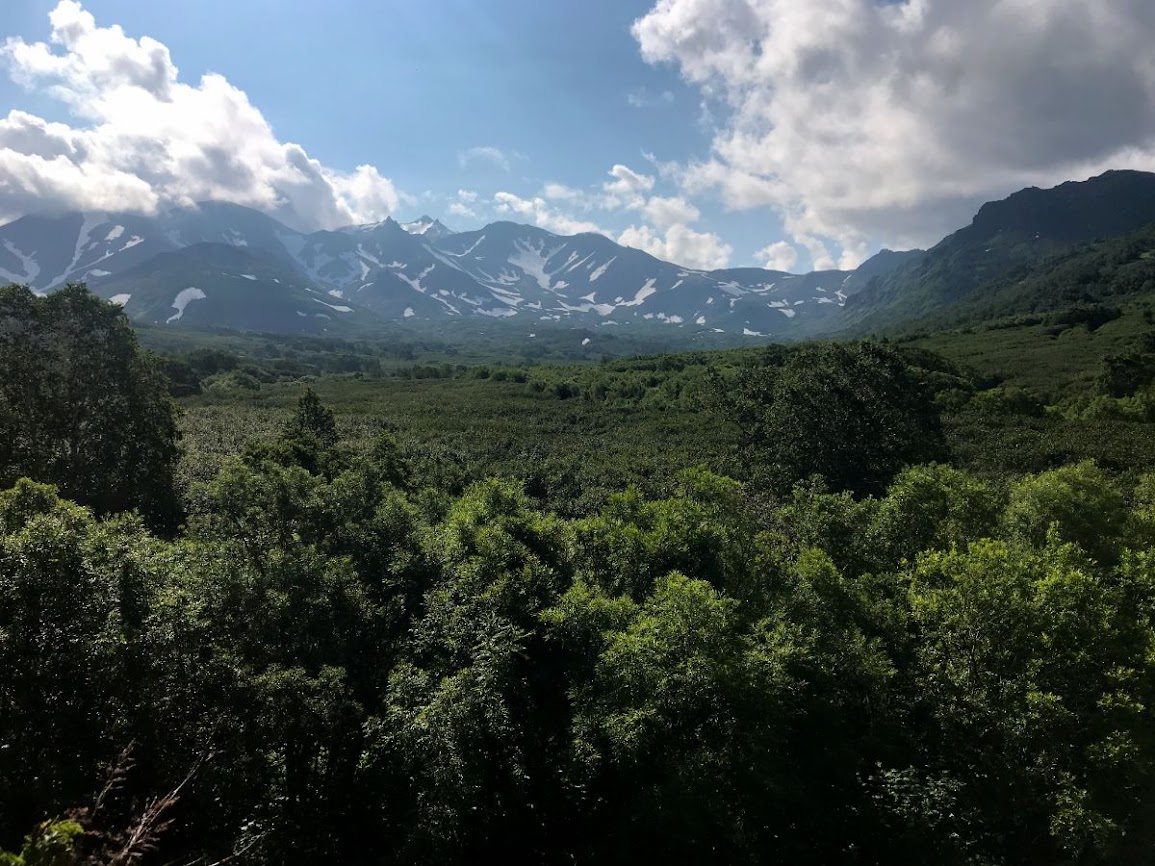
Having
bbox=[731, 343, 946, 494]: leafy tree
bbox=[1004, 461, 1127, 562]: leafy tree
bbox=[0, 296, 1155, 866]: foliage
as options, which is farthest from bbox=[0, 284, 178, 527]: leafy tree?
bbox=[731, 343, 946, 494]: leafy tree

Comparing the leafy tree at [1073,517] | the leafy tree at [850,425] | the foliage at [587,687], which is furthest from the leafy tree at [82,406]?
the leafy tree at [850,425]

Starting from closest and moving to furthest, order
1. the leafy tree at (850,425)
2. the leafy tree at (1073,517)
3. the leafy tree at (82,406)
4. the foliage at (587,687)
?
the foliage at (587,687) → the leafy tree at (1073,517) → the leafy tree at (82,406) → the leafy tree at (850,425)

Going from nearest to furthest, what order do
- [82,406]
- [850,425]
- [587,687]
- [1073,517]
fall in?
[587,687] → [1073,517] → [82,406] → [850,425]

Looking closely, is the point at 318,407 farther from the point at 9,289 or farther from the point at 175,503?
the point at 9,289

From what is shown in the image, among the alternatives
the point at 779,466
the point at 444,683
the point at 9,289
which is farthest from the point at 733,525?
the point at 9,289

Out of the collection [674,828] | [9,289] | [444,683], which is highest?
[9,289]

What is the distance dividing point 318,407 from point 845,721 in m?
51.9

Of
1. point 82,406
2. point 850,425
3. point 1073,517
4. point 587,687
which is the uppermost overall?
point 82,406

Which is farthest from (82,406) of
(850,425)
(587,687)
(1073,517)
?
(850,425)

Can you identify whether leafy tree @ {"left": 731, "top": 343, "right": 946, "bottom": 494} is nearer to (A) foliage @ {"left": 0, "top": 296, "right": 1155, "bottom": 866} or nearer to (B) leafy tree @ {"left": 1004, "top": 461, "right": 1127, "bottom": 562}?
(B) leafy tree @ {"left": 1004, "top": 461, "right": 1127, "bottom": 562}

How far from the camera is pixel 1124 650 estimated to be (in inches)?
719

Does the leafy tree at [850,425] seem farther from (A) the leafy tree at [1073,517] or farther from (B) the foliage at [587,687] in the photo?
(B) the foliage at [587,687]

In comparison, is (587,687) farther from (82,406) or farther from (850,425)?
(850,425)

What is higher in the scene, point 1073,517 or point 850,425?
point 850,425
